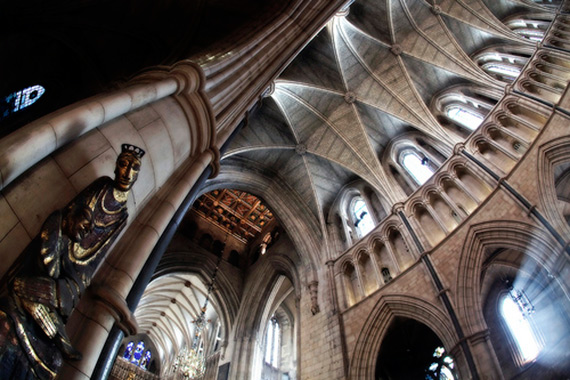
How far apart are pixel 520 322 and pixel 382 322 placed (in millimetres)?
3616

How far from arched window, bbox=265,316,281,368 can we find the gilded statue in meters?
16.0

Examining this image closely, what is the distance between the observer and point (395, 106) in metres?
12.1

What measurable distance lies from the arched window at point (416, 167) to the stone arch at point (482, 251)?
3.13 meters

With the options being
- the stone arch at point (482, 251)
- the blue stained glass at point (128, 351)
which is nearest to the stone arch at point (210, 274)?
the blue stained glass at point (128, 351)

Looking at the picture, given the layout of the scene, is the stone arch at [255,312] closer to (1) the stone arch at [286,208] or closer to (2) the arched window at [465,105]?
(1) the stone arch at [286,208]

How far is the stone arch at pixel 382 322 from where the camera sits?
756 centimetres

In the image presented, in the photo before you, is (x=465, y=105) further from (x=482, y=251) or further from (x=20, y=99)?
(x=20, y=99)

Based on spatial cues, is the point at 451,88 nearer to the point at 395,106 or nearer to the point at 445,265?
the point at 395,106

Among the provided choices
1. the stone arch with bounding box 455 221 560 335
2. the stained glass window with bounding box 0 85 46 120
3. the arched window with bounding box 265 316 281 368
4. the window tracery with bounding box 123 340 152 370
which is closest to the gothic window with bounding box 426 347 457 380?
the stone arch with bounding box 455 221 560 335

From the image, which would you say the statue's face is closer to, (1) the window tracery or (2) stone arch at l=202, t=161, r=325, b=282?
(2) stone arch at l=202, t=161, r=325, b=282

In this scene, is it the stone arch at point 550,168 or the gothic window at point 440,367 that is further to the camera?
the gothic window at point 440,367

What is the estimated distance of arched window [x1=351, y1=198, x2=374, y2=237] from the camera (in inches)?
469

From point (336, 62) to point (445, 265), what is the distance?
873 centimetres

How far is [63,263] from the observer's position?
2.26m
